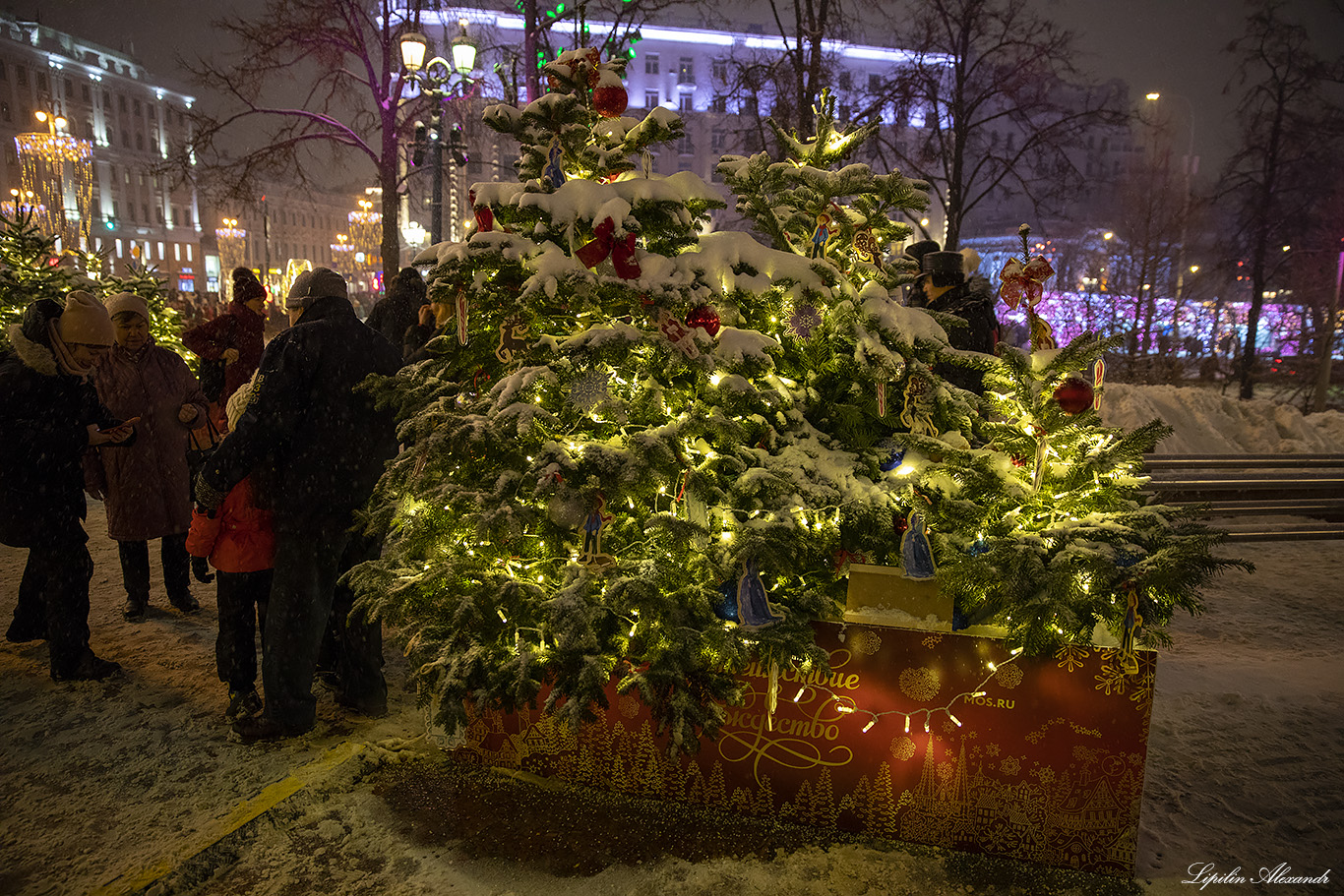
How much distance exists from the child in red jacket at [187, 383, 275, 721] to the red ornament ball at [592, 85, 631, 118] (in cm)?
219

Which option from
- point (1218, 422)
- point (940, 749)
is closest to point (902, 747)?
point (940, 749)

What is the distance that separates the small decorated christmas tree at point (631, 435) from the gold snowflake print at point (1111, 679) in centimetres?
89

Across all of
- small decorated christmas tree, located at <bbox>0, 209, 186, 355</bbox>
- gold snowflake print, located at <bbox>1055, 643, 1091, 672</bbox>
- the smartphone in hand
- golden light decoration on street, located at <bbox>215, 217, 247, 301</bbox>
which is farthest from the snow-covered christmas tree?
golden light decoration on street, located at <bbox>215, 217, 247, 301</bbox>

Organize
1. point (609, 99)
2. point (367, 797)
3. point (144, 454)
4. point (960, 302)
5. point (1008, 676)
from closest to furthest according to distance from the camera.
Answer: point (1008, 676), point (609, 99), point (367, 797), point (144, 454), point (960, 302)

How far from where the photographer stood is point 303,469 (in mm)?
3604

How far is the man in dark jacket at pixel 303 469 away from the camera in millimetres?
3568

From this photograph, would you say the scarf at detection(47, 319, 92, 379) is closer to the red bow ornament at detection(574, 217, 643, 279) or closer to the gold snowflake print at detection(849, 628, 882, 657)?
the red bow ornament at detection(574, 217, 643, 279)

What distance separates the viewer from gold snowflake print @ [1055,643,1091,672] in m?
2.73

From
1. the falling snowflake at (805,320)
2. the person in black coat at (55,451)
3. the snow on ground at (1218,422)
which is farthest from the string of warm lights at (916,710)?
the snow on ground at (1218,422)

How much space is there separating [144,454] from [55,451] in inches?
33.2

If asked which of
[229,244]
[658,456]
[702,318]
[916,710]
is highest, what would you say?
[229,244]

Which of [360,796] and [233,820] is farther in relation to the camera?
[360,796]

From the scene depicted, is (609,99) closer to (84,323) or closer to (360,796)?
(360,796)

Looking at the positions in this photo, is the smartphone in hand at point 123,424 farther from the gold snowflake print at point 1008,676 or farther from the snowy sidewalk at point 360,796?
the gold snowflake print at point 1008,676
